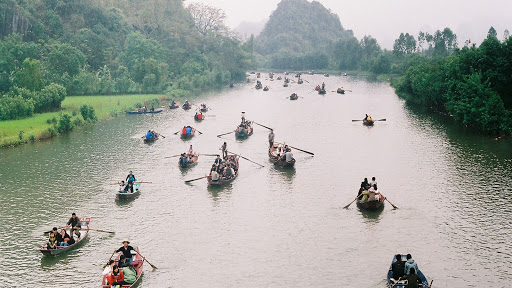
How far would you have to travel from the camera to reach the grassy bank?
4997 centimetres

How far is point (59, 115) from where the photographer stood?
59.9 m

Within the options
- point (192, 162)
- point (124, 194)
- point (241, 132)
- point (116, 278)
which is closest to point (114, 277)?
point (116, 278)

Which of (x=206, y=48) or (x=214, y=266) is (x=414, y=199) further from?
(x=206, y=48)

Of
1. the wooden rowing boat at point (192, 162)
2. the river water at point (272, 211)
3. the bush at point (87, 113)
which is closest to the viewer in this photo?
the river water at point (272, 211)

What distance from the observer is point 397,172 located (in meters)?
39.5

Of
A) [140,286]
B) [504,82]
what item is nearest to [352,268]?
[140,286]

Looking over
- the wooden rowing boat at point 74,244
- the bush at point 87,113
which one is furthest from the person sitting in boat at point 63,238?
the bush at point 87,113

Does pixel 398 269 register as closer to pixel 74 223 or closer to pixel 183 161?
pixel 74 223

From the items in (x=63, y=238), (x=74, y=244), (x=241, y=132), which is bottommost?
(x=74, y=244)

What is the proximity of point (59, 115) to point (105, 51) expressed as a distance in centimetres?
3994

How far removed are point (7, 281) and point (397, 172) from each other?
91.0 ft

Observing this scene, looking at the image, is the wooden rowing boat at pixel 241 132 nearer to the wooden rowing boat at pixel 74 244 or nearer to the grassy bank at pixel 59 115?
the grassy bank at pixel 59 115

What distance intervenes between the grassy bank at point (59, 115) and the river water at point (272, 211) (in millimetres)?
2050

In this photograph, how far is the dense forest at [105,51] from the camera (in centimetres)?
6600
